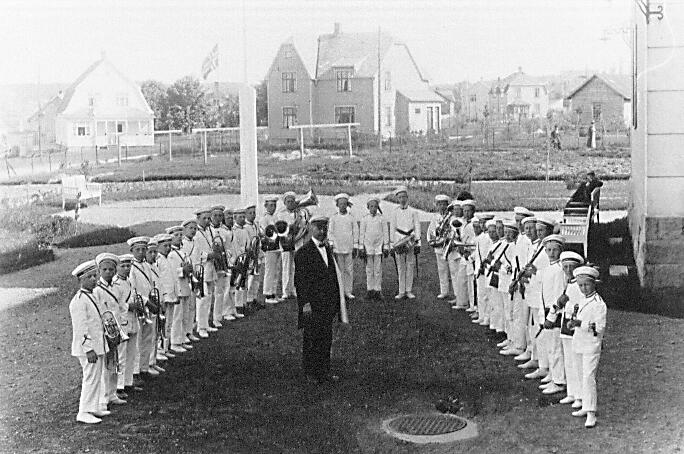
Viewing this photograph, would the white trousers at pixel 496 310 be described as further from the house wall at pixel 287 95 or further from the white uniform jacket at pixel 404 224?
the house wall at pixel 287 95

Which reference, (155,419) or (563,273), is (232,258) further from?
(563,273)

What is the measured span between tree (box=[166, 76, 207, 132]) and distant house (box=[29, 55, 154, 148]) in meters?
0.63

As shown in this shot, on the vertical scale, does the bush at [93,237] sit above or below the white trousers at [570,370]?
above

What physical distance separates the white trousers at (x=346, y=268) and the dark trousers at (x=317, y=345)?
13.9 feet

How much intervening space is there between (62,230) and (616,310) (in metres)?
7.92

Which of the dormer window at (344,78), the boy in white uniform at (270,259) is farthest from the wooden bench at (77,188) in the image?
the dormer window at (344,78)

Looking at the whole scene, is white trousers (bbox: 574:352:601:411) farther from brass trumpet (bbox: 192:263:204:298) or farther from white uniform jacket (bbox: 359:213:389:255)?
white uniform jacket (bbox: 359:213:389:255)

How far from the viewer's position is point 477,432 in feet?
24.0

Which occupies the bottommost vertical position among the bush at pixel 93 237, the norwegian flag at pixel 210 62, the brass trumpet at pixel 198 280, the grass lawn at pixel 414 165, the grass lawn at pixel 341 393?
the grass lawn at pixel 341 393

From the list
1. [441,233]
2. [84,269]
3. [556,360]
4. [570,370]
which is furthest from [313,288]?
[441,233]

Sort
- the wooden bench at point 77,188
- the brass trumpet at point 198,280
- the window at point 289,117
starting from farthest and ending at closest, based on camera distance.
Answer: the window at point 289,117, the wooden bench at point 77,188, the brass trumpet at point 198,280

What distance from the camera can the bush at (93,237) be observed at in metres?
12.5

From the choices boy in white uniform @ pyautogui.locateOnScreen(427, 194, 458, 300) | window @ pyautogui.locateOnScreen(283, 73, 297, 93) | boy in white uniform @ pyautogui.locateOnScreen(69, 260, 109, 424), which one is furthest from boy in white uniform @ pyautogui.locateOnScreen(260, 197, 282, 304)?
boy in white uniform @ pyautogui.locateOnScreen(69, 260, 109, 424)

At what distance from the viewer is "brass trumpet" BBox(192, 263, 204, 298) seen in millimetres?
10562
